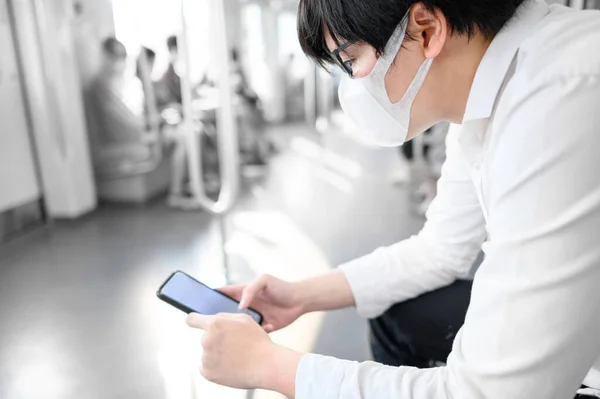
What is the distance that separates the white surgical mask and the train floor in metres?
1.02

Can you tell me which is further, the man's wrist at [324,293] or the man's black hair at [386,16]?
the man's wrist at [324,293]

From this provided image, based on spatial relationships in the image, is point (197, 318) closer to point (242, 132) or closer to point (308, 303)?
point (308, 303)

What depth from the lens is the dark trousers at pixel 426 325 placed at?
100cm

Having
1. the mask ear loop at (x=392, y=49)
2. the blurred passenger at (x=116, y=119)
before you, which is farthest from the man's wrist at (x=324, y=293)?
the blurred passenger at (x=116, y=119)

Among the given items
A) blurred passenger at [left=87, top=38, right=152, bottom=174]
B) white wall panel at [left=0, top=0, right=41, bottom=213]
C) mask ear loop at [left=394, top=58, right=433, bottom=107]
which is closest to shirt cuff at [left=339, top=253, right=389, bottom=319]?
mask ear loop at [left=394, top=58, right=433, bottom=107]

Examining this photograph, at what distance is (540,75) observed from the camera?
52cm

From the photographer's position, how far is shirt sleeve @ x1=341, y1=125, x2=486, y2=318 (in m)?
0.96

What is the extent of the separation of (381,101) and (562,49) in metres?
→ 0.24

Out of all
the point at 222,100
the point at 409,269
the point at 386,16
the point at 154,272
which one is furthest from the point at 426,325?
the point at 154,272

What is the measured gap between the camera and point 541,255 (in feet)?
1.66

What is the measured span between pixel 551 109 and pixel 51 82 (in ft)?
10.3

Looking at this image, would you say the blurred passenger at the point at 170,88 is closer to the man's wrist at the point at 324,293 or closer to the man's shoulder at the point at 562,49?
the man's wrist at the point at 324,293

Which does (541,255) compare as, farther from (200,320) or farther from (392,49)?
(200,320)

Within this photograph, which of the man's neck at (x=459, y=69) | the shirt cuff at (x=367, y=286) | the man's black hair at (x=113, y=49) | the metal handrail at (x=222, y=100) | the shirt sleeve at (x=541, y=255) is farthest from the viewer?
the man's black hair at (x=113, y=49)
